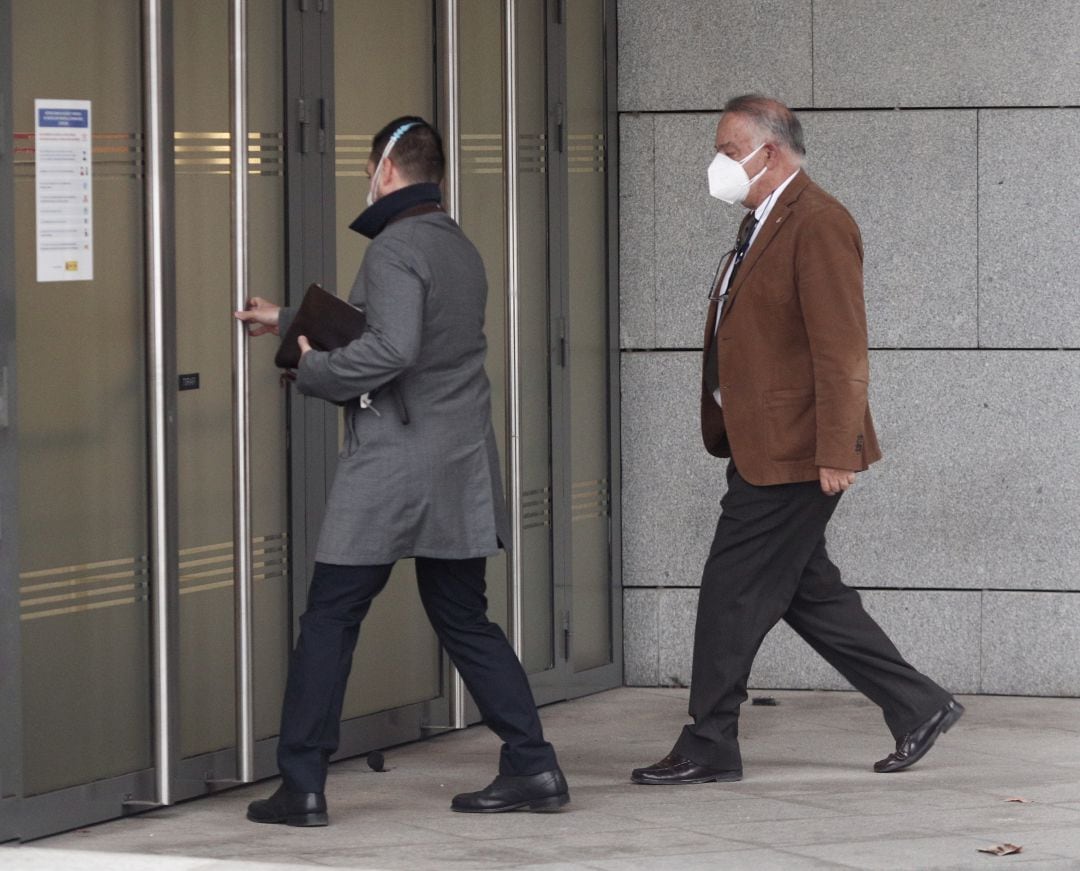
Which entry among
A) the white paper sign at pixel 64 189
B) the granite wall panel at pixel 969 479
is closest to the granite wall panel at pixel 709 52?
the granite wall panel at pixel 969 479

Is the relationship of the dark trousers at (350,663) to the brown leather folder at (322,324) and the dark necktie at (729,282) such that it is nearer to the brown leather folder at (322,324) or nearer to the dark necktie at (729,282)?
the brown leather folder at (322,324)

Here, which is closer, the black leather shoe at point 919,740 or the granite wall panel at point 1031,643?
the black leather shoe at point 919,740

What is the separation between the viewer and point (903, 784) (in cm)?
612

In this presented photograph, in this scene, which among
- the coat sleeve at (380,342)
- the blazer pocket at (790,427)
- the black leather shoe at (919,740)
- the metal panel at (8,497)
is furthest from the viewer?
the black leather shoe at (919,740)

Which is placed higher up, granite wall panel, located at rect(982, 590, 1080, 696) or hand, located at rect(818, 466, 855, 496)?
hand, located at rect(818, 466, 855, 496)

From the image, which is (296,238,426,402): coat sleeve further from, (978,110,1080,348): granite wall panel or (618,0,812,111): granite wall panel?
(978,110,1080,348): granite wall panel

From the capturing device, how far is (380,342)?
534 centimetres

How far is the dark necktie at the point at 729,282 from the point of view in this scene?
609 centimetres

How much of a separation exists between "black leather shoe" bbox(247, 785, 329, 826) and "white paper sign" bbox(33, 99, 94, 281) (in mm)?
1468

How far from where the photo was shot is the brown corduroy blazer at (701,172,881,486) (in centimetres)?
580

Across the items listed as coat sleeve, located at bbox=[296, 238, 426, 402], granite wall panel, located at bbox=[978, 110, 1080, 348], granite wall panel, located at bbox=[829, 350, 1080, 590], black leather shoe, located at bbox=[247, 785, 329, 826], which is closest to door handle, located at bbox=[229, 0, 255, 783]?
black leather shoe, located at bbox=[247, 785, 329, 826]

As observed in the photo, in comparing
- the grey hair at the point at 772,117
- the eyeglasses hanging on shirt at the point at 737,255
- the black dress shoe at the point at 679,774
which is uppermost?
the grey hair at the point at 772,117

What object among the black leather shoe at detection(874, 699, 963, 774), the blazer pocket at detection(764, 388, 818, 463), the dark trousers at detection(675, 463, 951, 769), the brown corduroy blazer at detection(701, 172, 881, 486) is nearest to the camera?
the brown corduroy blazer at detection(701, 172, 881, 486)

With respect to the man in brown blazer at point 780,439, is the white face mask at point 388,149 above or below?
above
